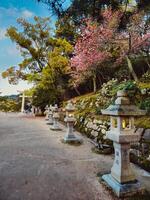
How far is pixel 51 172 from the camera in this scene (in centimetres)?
357

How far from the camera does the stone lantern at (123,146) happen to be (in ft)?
9.29

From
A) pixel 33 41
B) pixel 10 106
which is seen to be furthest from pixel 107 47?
pixel 10 106

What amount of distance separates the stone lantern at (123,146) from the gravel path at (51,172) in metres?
0.22

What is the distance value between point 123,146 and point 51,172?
1.38m

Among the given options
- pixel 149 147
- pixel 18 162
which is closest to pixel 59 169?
pixel 18 162

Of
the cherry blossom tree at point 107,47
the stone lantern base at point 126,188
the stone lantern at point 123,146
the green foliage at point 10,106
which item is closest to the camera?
the stone lantern base at point 126,188

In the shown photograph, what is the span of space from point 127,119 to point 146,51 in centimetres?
931

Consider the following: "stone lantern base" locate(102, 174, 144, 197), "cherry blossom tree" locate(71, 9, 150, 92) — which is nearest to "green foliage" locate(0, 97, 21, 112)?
"cherry blossom tree" locate(71, 9, 150, 92)

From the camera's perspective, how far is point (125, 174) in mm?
2904

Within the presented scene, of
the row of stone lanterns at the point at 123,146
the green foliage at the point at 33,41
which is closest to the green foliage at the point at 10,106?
the green foliage at the point at 33,41

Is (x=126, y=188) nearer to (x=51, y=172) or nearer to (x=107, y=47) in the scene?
(x=51, y=172)

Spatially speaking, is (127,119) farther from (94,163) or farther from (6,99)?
(6,99)

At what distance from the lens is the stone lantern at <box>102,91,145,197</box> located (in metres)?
2.83

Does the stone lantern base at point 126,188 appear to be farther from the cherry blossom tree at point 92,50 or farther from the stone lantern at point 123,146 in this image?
the cherry blossom tree at point 92,50
